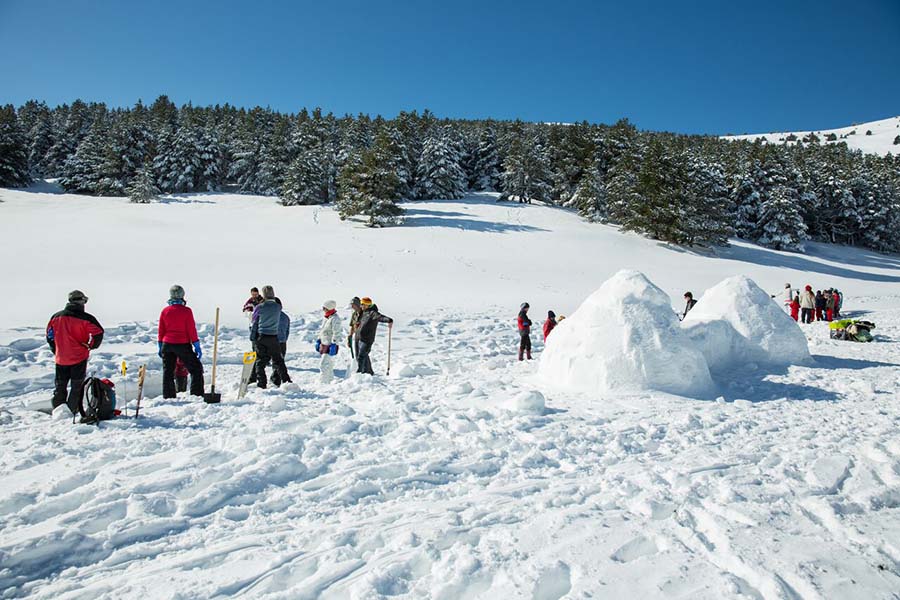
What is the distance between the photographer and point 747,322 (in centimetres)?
1034

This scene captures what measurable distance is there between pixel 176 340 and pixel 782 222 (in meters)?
51.7

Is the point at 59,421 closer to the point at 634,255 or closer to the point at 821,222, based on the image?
the point at 634,255

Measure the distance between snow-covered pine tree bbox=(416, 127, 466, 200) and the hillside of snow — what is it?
86.5 m

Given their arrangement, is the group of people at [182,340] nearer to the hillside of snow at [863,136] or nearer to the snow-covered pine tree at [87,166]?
the snow-covered pine tree at [87,166]

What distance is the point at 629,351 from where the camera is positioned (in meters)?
7.66

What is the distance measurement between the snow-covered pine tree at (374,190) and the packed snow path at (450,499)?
28.5 meters

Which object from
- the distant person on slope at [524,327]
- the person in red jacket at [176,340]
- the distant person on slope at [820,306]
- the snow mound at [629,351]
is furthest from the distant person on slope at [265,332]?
the distant person on slope at [820,306]

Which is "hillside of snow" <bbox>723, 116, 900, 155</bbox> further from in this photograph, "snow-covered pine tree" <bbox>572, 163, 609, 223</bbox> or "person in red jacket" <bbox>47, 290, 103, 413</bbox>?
"person in red jacket" <bbox>47, 290, 103, 413</bbox>

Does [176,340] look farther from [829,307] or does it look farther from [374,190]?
[374,190]

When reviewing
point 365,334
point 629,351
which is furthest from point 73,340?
point 629,351

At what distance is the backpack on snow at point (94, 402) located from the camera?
211 inches

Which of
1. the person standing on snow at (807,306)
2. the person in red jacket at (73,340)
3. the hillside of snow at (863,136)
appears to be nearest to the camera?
the person in red jacket at (73,340)

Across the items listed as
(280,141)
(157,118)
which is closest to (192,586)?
(280,141)

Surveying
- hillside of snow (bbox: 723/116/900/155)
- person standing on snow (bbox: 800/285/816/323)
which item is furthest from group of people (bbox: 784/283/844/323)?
hillside of snow (bbox: 723/116/900/155)
